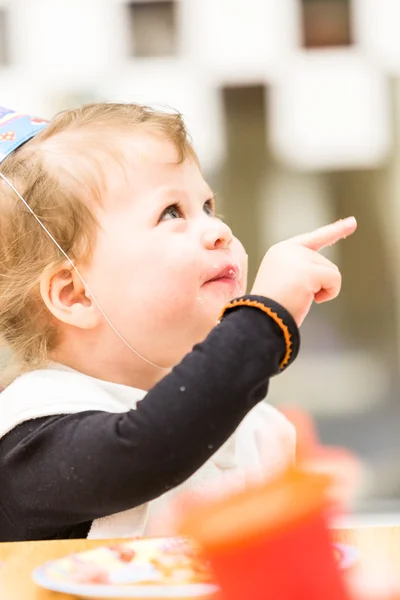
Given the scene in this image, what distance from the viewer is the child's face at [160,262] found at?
2.65 ft

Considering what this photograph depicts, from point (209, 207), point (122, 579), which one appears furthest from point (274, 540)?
point (209, 207)

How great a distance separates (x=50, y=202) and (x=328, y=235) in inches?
11.7

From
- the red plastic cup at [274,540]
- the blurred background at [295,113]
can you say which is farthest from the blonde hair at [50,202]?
the blurred background at [295,113]

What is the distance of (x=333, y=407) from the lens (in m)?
3.20

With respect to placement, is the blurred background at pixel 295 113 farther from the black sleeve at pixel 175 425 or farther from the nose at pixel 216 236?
the black sleeve at pixel 175 425

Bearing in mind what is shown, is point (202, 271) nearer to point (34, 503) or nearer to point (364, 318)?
point (34, 503)

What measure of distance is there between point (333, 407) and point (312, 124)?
1.02m

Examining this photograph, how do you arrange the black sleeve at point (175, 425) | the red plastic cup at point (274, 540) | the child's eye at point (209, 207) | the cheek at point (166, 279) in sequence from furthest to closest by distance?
the child's eye at point (209, 207), the cheek at point (166, 279), the black sleeve at point (175, 425), the red plastic cup at point (274, 540)

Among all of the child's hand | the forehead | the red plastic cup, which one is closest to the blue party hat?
the forehead

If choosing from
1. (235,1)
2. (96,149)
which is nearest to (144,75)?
(235,1)

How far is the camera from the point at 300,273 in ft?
2.18

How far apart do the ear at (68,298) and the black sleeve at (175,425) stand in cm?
18

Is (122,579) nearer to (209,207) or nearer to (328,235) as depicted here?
(328,235)

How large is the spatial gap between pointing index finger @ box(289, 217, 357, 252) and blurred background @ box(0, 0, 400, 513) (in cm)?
239
